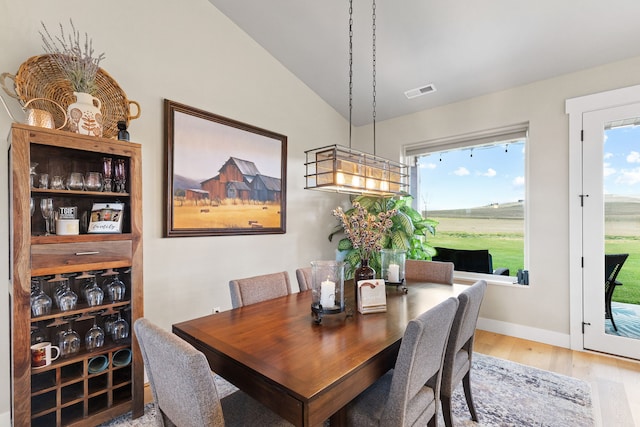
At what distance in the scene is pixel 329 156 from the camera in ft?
6.18

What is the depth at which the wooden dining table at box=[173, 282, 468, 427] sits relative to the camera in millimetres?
1003

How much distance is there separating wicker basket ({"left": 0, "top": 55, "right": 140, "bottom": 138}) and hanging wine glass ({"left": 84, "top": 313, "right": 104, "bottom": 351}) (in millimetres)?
1292

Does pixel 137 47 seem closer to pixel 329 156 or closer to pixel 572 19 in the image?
pixel 329 156

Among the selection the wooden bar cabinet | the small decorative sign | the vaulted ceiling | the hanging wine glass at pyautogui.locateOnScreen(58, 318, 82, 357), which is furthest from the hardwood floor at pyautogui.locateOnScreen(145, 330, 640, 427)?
the vaulted ceiling

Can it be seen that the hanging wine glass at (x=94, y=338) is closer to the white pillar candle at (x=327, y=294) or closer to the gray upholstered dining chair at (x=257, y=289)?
the gray upholstered dining chair at (x=257, y=289)

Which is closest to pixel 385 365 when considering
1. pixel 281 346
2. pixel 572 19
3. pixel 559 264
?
pixel 281 346

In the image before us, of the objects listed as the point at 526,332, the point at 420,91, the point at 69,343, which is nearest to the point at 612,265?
the point at 526,332

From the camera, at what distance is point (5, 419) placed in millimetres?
1841

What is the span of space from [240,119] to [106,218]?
5.13ft

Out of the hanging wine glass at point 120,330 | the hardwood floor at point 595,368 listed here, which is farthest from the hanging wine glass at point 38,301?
the hardwood floor at point 595,368

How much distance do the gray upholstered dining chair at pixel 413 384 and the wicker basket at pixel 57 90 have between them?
88.1 inches

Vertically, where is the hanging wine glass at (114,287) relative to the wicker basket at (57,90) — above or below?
below

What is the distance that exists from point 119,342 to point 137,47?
214cm

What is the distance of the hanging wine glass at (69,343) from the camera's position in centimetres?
181
